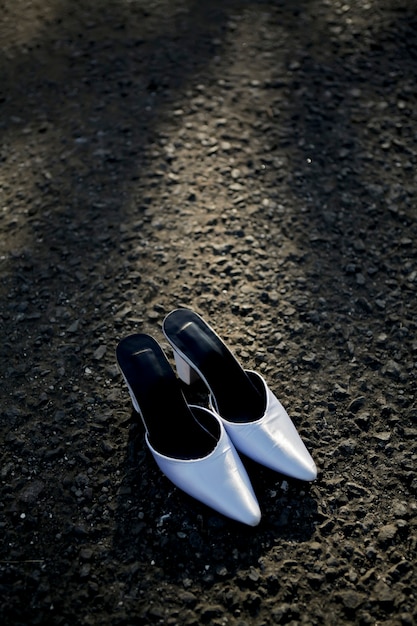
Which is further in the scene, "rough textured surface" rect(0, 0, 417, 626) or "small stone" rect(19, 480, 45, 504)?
"small stone" rect(19, 480, 45, 504)

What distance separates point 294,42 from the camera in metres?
3.79

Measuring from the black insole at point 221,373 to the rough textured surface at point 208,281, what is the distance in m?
0.19

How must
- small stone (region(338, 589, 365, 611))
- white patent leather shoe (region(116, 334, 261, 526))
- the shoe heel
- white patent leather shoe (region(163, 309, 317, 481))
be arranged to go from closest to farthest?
small stone (region(338, 589, 365, 611)) → white patent leather shoe (region(116, 334, 261, 526)) → white patent leather shoe (region(163, 309, 317, 481)) → the shoe heel

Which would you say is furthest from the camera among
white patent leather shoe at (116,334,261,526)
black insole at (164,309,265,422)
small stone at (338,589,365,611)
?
black insole at (164,309,265,422)

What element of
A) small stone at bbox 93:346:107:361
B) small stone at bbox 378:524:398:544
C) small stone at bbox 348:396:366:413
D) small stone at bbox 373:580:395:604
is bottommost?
small stone at bbox 373:580:395:604

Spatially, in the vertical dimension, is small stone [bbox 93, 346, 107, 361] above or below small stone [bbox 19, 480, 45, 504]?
above

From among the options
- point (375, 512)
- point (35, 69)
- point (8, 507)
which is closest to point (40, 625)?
point (8, 507)

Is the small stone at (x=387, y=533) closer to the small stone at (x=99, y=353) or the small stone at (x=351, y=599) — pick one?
the small stone at (x=351, y=599)

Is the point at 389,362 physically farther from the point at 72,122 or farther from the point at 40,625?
the point at 72,122

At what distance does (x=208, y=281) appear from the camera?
2746mm

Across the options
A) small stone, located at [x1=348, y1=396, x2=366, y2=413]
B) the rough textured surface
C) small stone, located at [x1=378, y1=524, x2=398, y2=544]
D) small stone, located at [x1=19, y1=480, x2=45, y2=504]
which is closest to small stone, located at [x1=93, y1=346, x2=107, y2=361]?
the rough textured surface

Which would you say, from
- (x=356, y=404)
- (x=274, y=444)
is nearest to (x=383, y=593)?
(x=274, y=444)

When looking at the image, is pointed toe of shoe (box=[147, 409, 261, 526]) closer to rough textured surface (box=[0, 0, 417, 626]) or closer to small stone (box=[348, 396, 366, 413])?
rough textured surface (box=[0, 0, 417, 626])

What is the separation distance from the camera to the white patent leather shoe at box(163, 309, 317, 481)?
207 centimetres
